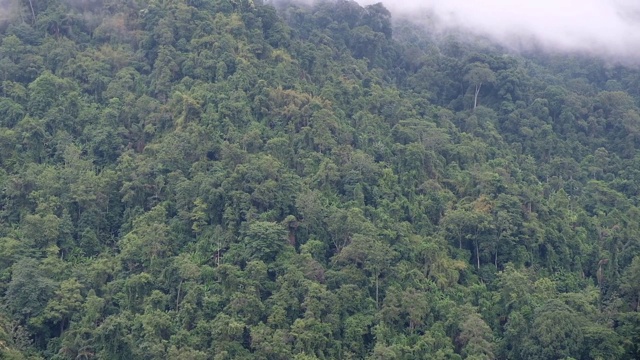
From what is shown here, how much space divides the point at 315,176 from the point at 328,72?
833 cm

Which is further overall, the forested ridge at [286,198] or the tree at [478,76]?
the tree at [478,76]

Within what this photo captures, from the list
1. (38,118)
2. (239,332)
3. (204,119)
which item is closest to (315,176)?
(204,119)

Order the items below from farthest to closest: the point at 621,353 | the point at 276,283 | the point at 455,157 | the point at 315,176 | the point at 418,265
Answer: the point at 455,157 → the point at 315,176 → the point at 418,265 → the point at 276,283 → the point at 621,353

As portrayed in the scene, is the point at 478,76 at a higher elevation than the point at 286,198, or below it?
higher

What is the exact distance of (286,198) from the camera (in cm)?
2816

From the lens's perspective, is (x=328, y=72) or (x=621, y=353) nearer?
(x=621, y=353)

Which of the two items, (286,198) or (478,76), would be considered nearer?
(286,198)

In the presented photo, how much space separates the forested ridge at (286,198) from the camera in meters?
24.6

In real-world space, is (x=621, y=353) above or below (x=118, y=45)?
below

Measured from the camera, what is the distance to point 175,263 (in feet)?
85.3

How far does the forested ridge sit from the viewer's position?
80.8 feet

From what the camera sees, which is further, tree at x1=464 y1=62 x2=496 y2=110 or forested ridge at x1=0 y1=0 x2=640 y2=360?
tree at x1=464 y1=62 x2=496 y2=110

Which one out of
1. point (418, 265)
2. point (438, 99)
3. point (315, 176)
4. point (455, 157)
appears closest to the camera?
point (418, 265)

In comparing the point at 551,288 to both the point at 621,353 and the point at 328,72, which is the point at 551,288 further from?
the point at 328,72
